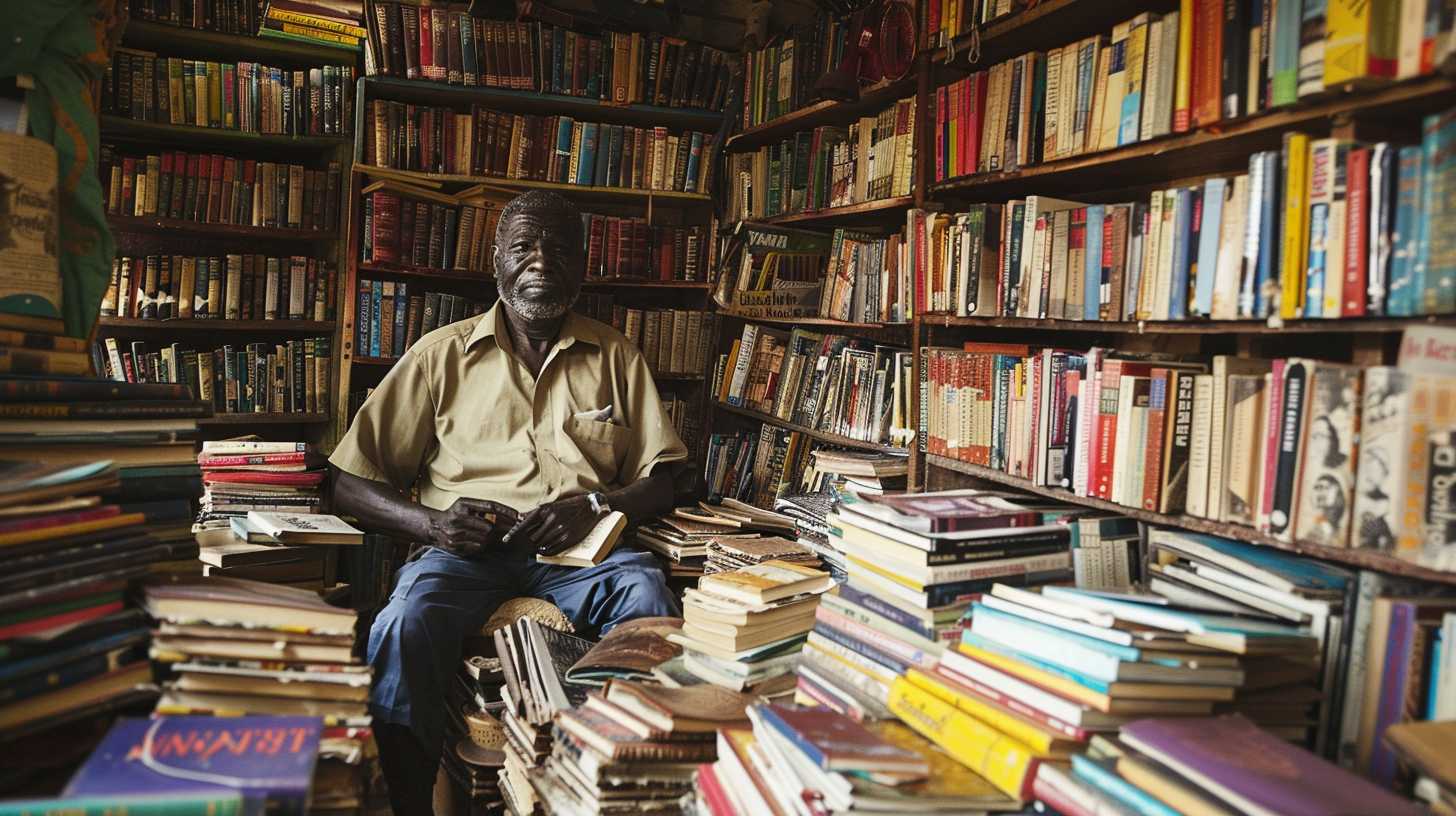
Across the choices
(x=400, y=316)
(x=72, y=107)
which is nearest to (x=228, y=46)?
(x=400, y=316)

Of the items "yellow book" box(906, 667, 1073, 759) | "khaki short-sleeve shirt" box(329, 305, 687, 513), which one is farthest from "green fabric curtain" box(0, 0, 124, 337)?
"yellow book" box(906, 667, 1073, 759)

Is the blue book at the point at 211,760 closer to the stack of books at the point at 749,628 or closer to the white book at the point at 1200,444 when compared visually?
the stack of books at the point at 749,628

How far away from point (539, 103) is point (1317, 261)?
9.09ft

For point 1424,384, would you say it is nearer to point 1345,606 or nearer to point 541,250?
point 1345,606

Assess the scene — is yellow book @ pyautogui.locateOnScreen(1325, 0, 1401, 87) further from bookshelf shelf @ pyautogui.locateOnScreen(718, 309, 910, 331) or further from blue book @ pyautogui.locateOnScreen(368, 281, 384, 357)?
blue book @ pyautogui.locateOnScreen(368, 281, 384, 357)

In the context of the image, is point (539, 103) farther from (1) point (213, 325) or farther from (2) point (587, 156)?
(1) point (213, 325)

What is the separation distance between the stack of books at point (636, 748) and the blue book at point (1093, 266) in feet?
3.59

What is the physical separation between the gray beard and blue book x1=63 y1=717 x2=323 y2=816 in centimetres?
170

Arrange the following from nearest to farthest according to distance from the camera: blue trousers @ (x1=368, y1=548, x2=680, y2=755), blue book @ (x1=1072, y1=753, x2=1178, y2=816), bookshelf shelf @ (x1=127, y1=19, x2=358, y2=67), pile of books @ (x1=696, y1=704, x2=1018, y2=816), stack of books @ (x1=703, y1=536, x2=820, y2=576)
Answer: blue book @ (x1=1072, y1=753, x2=1178, y2=816)
pile of books @ (x1=696, y1=704, x2=1018, y2=816)
blue trousers @ (x1=368, y1=548, x2=680, y2=755)
stack of books @ (x1=703, y1=536, x2=820, y2=576)
bookshelf shelf @ (x1=127, y1=19, x2=358, y2=67)

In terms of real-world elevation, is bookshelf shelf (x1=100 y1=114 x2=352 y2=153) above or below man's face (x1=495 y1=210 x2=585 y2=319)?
above

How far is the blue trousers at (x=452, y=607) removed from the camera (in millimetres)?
2205

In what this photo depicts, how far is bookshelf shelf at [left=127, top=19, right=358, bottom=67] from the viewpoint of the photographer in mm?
3289

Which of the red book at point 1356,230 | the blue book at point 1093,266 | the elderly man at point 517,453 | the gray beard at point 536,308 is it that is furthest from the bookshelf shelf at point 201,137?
the red book at point 1356,230

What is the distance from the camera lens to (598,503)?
2.72 metres
